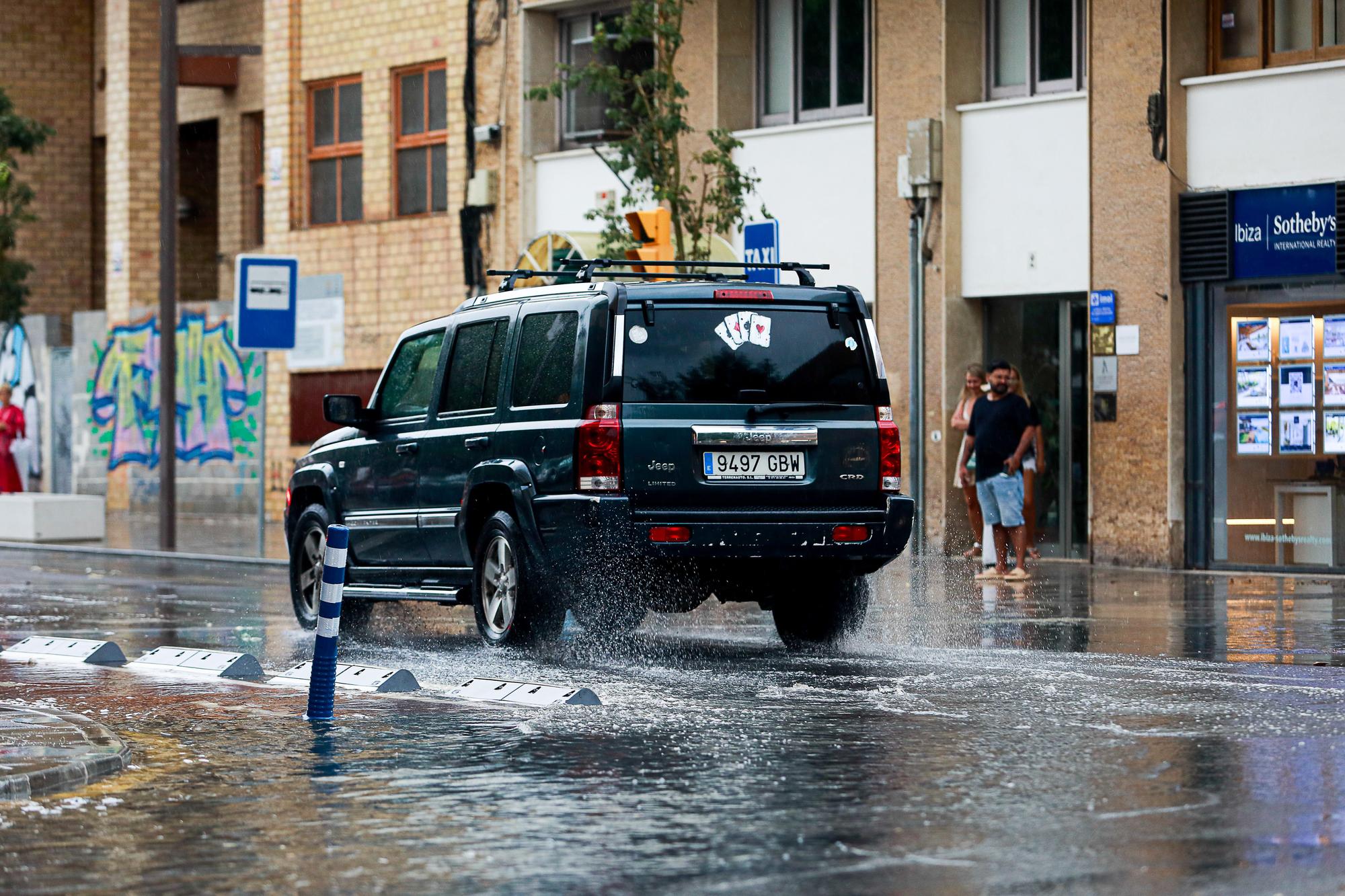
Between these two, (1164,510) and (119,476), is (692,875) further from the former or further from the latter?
(119,476)

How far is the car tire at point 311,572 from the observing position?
14.8 metres

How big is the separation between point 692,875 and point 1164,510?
15875mm

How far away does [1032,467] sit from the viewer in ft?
70.5

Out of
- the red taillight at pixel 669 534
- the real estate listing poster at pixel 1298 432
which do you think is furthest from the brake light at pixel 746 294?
the real estate listing poster at pixel 1298 432

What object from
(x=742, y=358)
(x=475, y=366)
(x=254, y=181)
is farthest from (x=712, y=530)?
(x=254, y=181)

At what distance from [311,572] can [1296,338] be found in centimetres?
960

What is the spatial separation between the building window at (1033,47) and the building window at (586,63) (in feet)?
18.4

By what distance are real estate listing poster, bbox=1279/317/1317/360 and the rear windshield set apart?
9078 millimetres

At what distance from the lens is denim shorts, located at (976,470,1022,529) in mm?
19109

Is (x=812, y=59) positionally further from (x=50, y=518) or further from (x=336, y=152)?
(x=50, y=518)

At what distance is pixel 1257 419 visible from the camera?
21.0 meters

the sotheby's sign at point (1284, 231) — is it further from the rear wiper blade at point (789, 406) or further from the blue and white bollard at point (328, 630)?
the blue and white bollard at point (328, 630)

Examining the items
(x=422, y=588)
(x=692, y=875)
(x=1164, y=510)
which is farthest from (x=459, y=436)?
(x=1164, y=510)

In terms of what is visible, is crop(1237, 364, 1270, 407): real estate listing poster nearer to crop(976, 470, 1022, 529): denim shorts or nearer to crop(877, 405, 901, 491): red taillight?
→ crop(976, 470, 1022, 529): denim shorts
